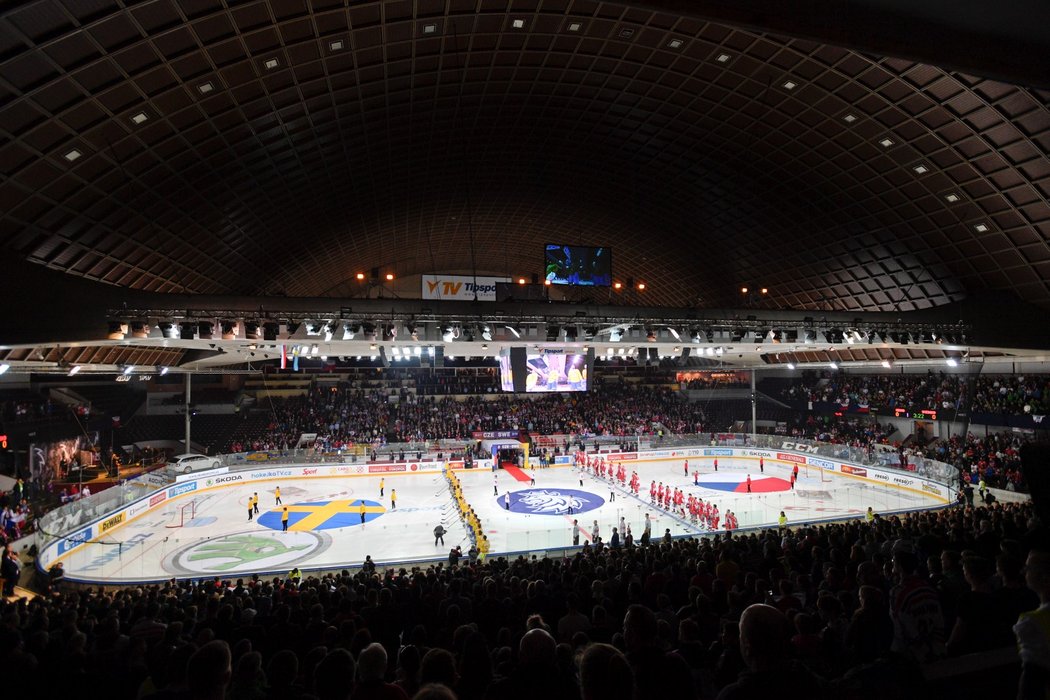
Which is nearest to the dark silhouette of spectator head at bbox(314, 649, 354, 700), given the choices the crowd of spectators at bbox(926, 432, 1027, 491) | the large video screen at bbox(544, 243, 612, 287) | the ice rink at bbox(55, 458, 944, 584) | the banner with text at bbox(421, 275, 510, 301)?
the ice rink at bbox(55, 458, 944, 584)

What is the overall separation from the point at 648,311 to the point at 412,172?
48.6ft

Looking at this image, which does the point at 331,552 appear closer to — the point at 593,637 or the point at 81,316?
the point at 81,316

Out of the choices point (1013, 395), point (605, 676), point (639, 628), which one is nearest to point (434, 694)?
point (605, 676)

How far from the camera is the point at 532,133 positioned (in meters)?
26.8

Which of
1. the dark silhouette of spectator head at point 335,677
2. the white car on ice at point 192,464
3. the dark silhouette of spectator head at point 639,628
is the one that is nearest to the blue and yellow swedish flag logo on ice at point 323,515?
the white car on ice at point 192,464

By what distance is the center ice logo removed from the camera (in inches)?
1241

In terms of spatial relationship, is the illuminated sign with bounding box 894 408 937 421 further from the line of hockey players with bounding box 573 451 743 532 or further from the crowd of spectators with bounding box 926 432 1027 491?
the line of hockey players with bounding box 573 451 743 532

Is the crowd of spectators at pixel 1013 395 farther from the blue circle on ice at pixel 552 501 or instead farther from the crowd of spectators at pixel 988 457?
the blue circle on ice at pixel 552 501

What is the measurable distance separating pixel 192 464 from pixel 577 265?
31.5m

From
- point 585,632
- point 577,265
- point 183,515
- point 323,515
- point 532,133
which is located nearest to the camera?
point 585,632

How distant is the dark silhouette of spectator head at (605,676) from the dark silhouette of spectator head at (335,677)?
6.02ft

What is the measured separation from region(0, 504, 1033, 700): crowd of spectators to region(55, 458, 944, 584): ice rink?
29.7 ft

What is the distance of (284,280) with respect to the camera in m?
37.0

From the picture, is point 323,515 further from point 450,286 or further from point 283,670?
point 283,670
